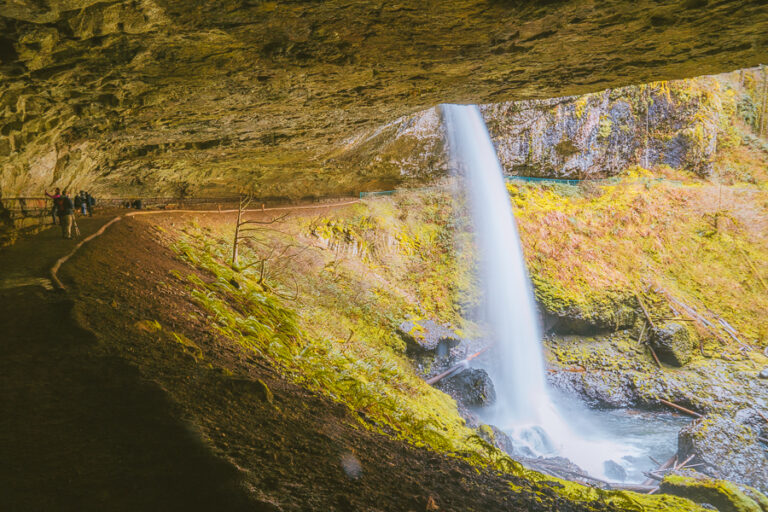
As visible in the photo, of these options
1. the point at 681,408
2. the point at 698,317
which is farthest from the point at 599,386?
the point at 698,317

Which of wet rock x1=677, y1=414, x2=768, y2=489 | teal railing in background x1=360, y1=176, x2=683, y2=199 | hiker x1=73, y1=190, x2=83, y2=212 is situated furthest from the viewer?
teal railing in background x1=360, y1=176, x2=683, y2=199

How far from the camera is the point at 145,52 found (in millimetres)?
5012

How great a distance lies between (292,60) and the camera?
5.56 m

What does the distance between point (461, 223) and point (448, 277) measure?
3.10 m

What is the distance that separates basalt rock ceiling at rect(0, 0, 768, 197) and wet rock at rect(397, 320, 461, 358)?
6907 millimetres

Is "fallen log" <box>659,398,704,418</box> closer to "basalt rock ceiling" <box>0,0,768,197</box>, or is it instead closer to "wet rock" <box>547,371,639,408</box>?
"wet rock" <box>547,371,639,408</box>

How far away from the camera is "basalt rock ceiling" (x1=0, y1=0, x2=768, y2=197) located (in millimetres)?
4348

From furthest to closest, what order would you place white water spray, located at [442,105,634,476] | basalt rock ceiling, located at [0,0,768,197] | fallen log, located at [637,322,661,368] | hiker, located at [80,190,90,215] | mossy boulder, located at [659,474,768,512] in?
fallen log, located at [637,322,661,368], white water spray, located at [442,105,634,476], hiker, located at [80,190,90,215], mossy boulder, located at [659,474,768,512], basalt rock ceiling, located at [0,0,768,197]

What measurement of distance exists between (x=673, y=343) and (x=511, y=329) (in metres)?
5.42

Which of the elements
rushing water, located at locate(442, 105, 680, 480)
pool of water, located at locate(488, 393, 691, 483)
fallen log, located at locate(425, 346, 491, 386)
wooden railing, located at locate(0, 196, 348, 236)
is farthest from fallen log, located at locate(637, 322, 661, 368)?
wooden railing, located at locate(0, 196, 348, 236)

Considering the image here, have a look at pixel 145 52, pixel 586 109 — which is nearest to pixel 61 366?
pixel 145 52

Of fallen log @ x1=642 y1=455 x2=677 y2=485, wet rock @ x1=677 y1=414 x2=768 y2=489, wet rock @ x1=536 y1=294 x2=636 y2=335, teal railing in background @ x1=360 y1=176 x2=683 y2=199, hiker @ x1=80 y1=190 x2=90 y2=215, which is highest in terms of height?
teal railing in background @ x1=360 y1=176 x2=683 y2=199

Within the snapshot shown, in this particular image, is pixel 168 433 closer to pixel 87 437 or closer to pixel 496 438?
pixel 87 437

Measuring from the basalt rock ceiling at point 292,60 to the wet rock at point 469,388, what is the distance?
26.6ft
